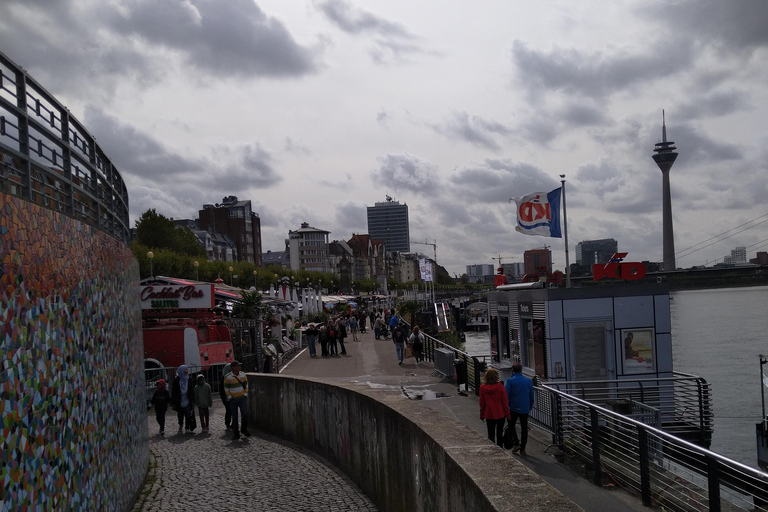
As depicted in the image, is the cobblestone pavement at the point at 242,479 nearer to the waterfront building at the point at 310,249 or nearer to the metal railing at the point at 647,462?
the metal railing at the point at 647,462

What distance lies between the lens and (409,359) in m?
31.5

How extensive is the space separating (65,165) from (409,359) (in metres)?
23.9

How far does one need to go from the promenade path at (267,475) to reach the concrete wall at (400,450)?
213 millimetres

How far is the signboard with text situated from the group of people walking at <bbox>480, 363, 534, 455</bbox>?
14.7 metres

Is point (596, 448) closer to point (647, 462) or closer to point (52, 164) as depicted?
point (647, 462)

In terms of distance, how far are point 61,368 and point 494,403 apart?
6.53 metres

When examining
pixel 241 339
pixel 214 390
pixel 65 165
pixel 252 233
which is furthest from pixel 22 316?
pixel 252 233

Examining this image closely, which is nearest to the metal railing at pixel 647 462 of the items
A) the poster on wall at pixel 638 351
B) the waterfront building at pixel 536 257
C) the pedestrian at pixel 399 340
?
the poster on wall at pixel 638 351

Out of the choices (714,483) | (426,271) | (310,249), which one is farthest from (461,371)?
(310,249)

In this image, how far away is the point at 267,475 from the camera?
496 inches

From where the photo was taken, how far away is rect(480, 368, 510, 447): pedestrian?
11.9 meters

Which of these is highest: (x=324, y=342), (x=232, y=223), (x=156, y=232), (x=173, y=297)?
(x=232, y=223)

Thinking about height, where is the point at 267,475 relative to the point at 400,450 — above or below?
below

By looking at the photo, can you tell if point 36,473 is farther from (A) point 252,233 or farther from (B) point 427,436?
(A) point 252,233
